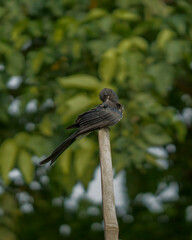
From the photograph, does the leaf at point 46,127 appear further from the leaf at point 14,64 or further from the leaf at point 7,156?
the leaf at point 14,64

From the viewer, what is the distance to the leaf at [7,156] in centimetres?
267

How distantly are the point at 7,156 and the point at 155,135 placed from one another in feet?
2.76

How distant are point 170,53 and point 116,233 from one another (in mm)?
1656

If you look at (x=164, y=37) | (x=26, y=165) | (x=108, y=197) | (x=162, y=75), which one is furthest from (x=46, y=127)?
(x=108, y=197)

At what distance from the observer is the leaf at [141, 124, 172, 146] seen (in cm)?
284

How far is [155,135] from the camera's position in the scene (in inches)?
113

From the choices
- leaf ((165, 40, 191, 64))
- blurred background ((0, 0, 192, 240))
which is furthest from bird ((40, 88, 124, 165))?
leaf ((165, 40, 191, 64))

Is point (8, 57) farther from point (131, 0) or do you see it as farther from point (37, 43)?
point (131, 0)

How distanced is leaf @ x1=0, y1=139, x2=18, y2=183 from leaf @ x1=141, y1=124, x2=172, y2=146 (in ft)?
2.41

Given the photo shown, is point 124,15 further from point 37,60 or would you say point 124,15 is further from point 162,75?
point 37,60

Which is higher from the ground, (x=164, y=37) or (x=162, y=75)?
(x=164, y=37)

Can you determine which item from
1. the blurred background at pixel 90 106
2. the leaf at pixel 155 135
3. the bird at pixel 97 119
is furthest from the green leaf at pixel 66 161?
the bird at pixel 97 119

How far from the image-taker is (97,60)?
313cm

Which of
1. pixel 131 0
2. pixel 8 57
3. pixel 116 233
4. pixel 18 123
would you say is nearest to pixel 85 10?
pixel 131 0
